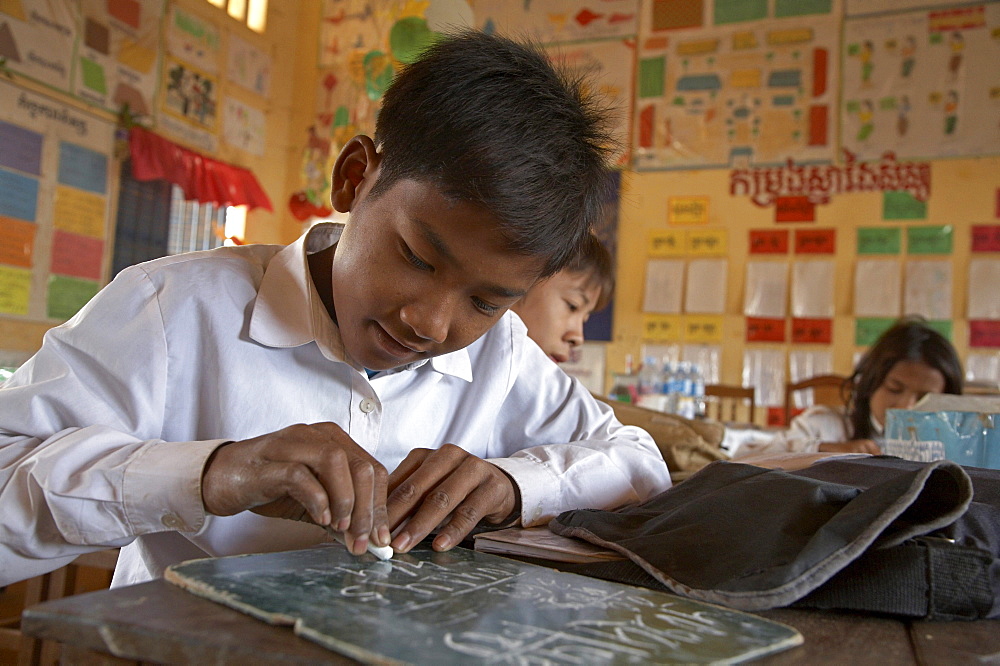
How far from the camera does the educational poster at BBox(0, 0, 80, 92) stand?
10.3 feet

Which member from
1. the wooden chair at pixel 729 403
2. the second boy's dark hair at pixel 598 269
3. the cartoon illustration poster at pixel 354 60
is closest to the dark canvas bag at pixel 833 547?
the cartoon illustration poster at pixel 354 60

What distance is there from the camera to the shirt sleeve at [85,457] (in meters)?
0.62

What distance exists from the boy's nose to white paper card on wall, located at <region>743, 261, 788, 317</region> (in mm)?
3562

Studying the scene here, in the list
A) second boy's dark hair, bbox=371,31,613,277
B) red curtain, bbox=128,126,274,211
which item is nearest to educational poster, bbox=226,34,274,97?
red curtain, bbox=128,126,274,211

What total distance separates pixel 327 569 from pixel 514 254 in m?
0.33

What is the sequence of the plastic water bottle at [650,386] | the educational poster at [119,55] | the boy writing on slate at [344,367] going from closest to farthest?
the boy writing on slate at [344,367], the plastic water bottle at [650,386], the educational poster at [119,55]

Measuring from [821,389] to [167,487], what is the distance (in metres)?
3.43

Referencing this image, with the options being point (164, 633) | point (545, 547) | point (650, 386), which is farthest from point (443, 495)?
point (650, 386)

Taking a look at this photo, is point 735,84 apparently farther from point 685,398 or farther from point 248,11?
point 248,11

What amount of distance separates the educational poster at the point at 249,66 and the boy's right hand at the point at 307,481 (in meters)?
4.19

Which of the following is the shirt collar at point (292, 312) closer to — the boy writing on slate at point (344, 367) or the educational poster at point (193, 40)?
the boy writing on slate at point (344, 367)

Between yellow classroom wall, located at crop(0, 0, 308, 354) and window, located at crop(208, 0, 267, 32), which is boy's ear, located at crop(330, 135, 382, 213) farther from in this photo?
window, located at crop(208, 0, 267, 32)

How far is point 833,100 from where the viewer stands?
395cm

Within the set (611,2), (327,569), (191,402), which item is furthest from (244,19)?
(327,569)
